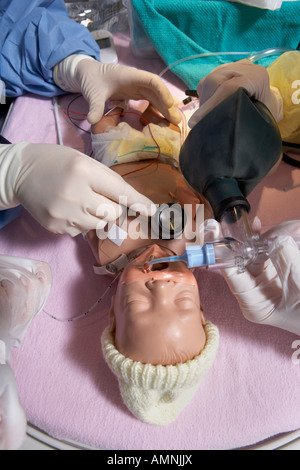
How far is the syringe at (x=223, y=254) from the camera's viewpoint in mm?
851

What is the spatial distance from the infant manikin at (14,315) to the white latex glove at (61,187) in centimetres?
15

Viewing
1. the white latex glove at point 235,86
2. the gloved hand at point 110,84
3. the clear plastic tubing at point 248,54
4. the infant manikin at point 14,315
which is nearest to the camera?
the infant manikin at point 14,315

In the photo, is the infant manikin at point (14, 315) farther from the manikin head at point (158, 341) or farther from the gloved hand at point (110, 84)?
the gloved hand at point (110, 84)

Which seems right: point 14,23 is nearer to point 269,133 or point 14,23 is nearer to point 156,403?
point 269,133

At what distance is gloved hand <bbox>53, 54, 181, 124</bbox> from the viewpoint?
3.96ft

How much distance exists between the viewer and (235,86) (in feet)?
3.19

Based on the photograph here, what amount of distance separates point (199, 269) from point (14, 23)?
1.16m

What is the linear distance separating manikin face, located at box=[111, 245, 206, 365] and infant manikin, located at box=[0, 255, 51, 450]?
9.6 inches

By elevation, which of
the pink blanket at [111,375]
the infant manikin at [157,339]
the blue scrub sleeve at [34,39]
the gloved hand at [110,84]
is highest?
the blue scrub sleeve at [34,39]

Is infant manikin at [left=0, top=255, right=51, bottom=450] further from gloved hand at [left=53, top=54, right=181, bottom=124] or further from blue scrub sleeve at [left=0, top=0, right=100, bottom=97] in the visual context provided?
blue scrub sleeve at [left=0, top=0, right=100, bottom=97]

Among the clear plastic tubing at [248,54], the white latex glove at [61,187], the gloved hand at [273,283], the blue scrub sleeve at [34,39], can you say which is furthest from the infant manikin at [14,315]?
the clear plastic tubing at [248,54]

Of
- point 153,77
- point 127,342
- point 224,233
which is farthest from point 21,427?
point 153,77

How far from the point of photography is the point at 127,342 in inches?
33.5

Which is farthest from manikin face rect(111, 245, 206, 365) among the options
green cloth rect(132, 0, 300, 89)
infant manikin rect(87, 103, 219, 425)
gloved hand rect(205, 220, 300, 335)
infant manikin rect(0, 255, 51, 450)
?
green cloth rect(132, 0, 300, 89)
